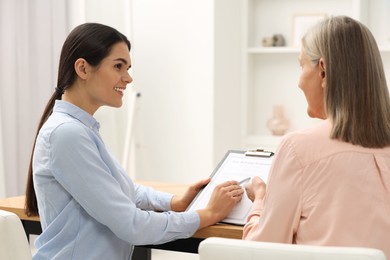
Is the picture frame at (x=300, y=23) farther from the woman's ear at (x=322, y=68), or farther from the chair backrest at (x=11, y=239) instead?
the chair backrest at (x=11, y=239)

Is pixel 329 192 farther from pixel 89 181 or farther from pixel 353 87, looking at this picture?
pixel 89 181

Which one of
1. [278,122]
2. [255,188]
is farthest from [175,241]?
[278,122]

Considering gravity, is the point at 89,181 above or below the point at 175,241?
above

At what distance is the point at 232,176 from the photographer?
2.24 metres

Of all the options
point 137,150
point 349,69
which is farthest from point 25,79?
point 349,69

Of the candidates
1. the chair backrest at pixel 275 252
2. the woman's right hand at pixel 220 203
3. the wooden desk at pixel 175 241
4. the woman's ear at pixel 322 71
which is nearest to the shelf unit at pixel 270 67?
the wooden desk at pixel 175 241

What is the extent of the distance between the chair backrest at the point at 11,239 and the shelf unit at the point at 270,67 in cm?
367

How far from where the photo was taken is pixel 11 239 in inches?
67.6

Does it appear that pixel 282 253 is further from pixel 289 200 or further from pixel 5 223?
pixel 5 223

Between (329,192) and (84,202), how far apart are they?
70cm

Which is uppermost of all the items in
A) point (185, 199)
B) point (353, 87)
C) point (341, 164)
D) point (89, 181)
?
point (353, 87)

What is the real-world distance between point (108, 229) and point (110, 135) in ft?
9.18

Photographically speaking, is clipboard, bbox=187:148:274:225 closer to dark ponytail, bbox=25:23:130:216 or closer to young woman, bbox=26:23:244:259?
young woman, bbox=26:23:244:259

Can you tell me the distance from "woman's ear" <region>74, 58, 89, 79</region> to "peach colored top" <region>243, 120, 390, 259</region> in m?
0.70
